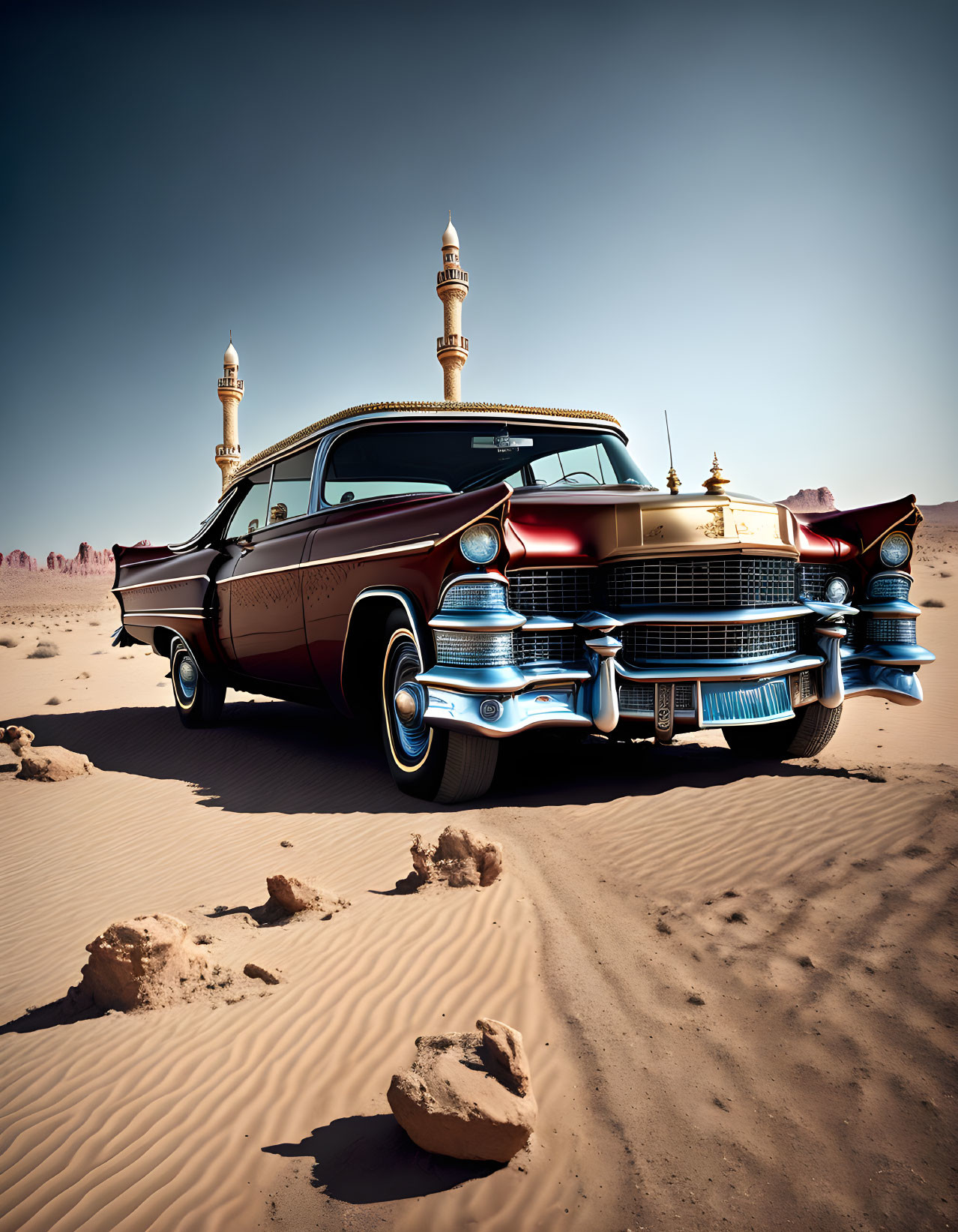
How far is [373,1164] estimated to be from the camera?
1692 millimetres

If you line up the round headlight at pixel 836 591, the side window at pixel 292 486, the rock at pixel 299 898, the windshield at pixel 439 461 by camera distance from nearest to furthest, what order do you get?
1. the rock at pixel 299 898
2. the round headlight at pixel 836 591
3. the windshield at pixel 439 461
4. the side window at pixel 292 486

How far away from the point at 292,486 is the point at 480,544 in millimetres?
2490

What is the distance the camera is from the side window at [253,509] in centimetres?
613

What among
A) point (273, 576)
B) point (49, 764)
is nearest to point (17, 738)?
point (49, 764)

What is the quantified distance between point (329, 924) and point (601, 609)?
6.70 ft

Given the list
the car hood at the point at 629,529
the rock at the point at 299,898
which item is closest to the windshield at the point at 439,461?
the car hood at the point at 629,529

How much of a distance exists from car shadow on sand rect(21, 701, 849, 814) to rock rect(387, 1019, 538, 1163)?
7.35 feet

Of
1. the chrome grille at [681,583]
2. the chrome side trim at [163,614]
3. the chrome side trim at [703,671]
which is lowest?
the chrome side trim at [703,671]

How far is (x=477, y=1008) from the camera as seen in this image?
229cm

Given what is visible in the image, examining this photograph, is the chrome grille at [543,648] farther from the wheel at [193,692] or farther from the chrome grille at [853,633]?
the wheel at [193,692]

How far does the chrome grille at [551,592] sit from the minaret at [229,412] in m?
45.4

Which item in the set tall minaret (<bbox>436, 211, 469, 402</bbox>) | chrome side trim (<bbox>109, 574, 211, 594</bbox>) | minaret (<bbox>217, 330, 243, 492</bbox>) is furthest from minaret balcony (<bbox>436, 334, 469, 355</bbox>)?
chrome side trim (<bbox>109, 574, 211, 594</bbox>)

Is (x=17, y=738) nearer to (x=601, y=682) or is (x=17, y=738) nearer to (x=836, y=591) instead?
(x=601, y=682)

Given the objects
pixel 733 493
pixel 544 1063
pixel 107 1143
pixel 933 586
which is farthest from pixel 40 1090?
pixel 933 586
